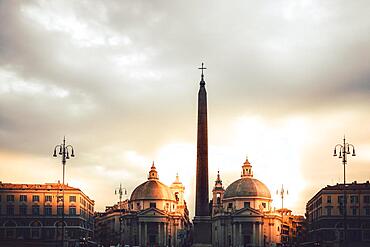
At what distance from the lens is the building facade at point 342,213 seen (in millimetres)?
113750

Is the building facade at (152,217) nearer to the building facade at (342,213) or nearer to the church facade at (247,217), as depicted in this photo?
the church facade at (247,217)

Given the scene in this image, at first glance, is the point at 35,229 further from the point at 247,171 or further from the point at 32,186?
the point at 247,171

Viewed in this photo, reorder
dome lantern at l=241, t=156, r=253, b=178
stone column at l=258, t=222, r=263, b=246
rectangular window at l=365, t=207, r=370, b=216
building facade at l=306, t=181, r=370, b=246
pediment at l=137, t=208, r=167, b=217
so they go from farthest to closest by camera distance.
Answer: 1. dome lantern at l=241, t=156, r=253, b=178
2. pediment at l=137, t=208, r=167, b=217
3. stone column at l=258, t=222, r=263, b=246
4. rectangular window at l=365, t=207, r=370, b=216
5. building facade at l=306, t=181, r=370, b=246

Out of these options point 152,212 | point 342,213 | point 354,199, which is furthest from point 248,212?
point 354,199

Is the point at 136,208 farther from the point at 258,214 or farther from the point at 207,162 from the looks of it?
the point at 207,162

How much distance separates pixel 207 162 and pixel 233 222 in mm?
84653

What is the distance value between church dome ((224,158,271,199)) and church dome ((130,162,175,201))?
14400mm

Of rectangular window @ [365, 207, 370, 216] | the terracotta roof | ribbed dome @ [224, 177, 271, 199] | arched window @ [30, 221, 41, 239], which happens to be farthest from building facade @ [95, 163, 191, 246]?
rectangular window @ [365, 207, 370, 216]

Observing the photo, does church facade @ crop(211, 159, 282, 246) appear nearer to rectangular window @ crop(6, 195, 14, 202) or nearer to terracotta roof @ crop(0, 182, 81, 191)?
terracotta roof @ crop(0, 182, 81, 191)

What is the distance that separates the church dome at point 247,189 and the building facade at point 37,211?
36.5m

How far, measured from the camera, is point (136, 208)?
507ft

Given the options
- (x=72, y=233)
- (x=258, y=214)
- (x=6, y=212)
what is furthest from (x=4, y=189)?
(x=258, y=214)

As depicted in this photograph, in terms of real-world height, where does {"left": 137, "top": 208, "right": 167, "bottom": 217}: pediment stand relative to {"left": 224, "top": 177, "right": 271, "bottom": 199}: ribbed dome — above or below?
below

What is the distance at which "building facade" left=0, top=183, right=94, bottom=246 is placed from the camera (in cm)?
12106
